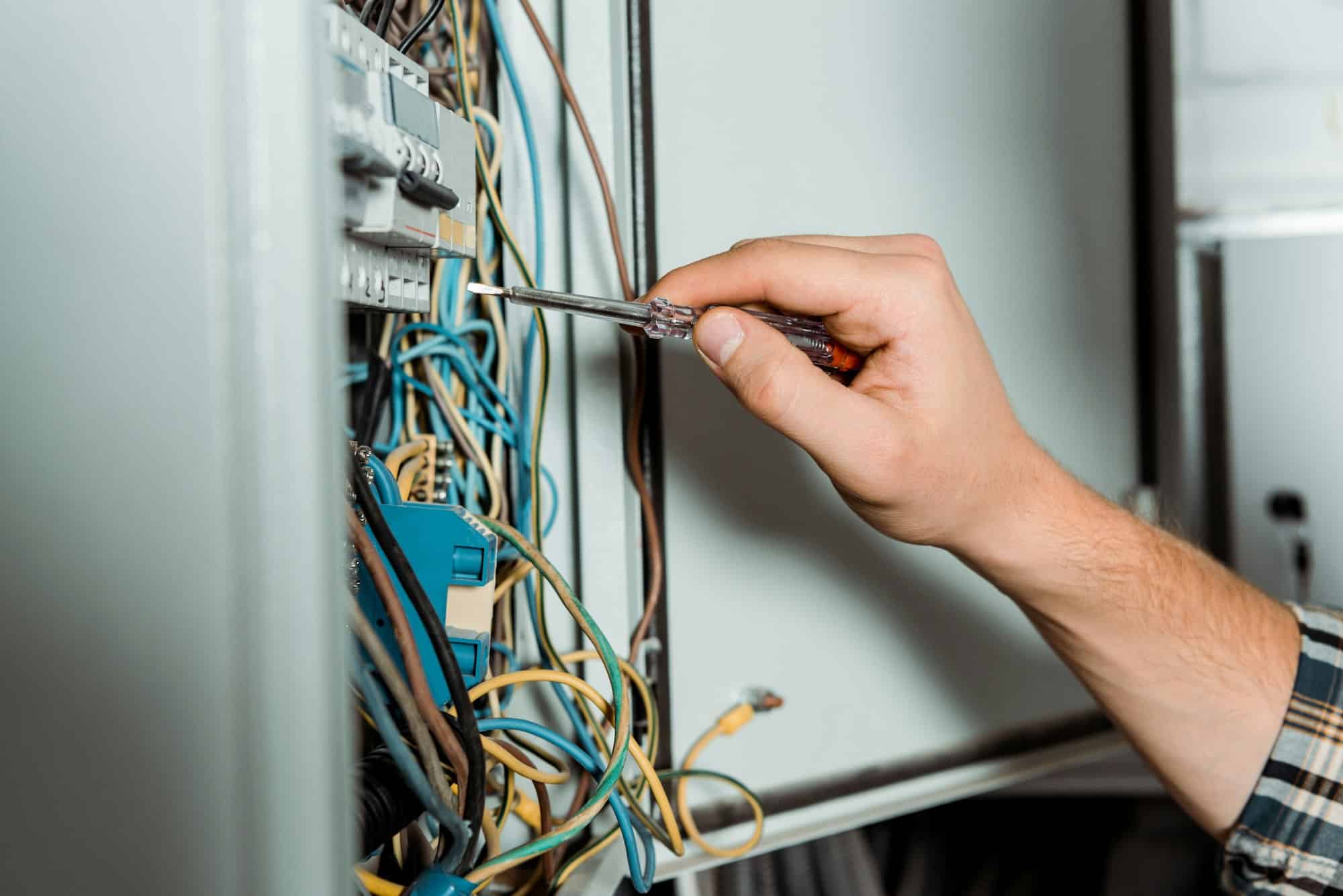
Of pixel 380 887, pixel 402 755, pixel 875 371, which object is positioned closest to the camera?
pixel 402 755

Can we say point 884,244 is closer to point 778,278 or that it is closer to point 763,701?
point 778,278

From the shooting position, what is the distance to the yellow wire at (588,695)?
416 mm

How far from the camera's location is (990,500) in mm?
530

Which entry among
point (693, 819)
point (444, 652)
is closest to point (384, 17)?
point (444, 652)

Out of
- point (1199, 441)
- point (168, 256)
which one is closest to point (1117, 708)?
point (168, 256)

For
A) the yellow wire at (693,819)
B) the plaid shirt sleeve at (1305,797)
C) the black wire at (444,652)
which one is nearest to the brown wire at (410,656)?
the black wire at (444,652)

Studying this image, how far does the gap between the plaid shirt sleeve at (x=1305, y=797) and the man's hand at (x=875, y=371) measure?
32cm

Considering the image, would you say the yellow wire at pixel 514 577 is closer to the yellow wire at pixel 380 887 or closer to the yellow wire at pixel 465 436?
the yellow wire at pixel 465 436

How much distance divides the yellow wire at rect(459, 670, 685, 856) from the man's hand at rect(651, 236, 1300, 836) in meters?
0.17

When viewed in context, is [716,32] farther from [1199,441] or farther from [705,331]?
[1199,441]

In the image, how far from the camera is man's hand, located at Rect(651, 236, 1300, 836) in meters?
0.46

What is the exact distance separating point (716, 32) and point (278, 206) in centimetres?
41

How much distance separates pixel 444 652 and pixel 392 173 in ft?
0.60

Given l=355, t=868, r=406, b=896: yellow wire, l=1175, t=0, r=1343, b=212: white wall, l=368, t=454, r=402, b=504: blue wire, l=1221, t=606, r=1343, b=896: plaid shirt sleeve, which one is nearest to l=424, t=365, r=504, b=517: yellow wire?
l=368, t=454, r=402, b=504: blue wire
